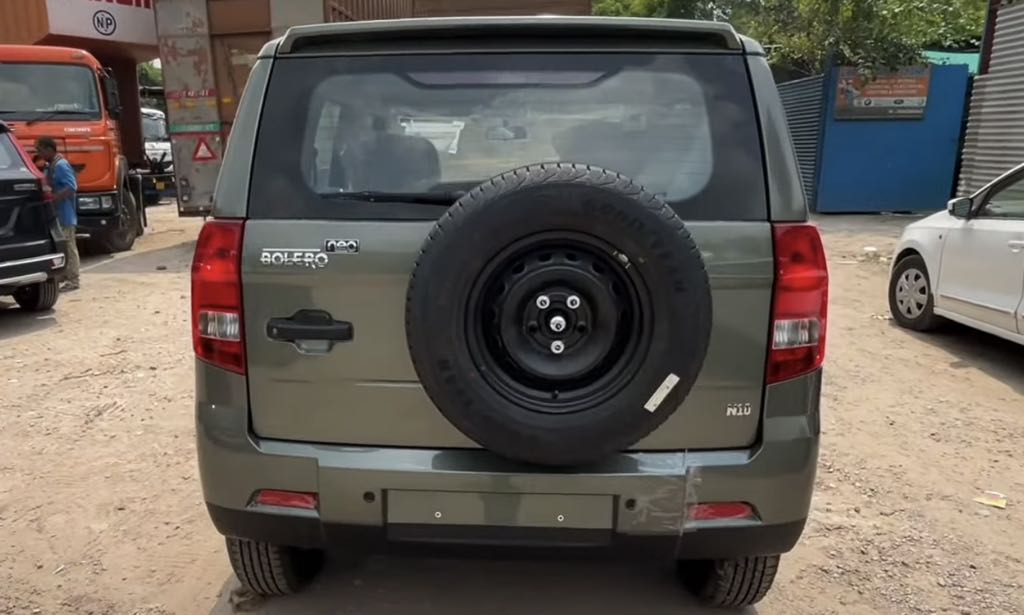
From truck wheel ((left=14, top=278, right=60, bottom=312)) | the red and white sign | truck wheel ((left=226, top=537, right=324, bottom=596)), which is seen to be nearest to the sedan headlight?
truck wheel ((left=14, top=278, right=60, bottom=312))

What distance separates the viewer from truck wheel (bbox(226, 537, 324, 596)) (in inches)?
106

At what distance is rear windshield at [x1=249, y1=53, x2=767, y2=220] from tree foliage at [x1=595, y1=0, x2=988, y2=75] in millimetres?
13246

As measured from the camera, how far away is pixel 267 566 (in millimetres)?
2752

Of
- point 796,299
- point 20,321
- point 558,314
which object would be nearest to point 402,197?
point 558,314

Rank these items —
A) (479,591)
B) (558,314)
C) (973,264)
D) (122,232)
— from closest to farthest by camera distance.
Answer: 1. (558,314)
2. (479,591)
3. (973,264)
4. (122,232)

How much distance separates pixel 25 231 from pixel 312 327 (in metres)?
6.25

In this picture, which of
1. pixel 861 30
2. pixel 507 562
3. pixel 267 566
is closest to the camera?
pixel 267 566

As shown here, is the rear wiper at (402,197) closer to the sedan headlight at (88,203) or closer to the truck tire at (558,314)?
the truck tire at (558,314)

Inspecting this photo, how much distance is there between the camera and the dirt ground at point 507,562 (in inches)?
118

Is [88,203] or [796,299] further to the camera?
[88,203]

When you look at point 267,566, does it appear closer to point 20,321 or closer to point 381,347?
point 381,347

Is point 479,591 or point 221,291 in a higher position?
point 221,291

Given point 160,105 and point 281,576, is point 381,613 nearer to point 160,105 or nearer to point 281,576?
point 281,576

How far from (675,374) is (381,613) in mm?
1487
